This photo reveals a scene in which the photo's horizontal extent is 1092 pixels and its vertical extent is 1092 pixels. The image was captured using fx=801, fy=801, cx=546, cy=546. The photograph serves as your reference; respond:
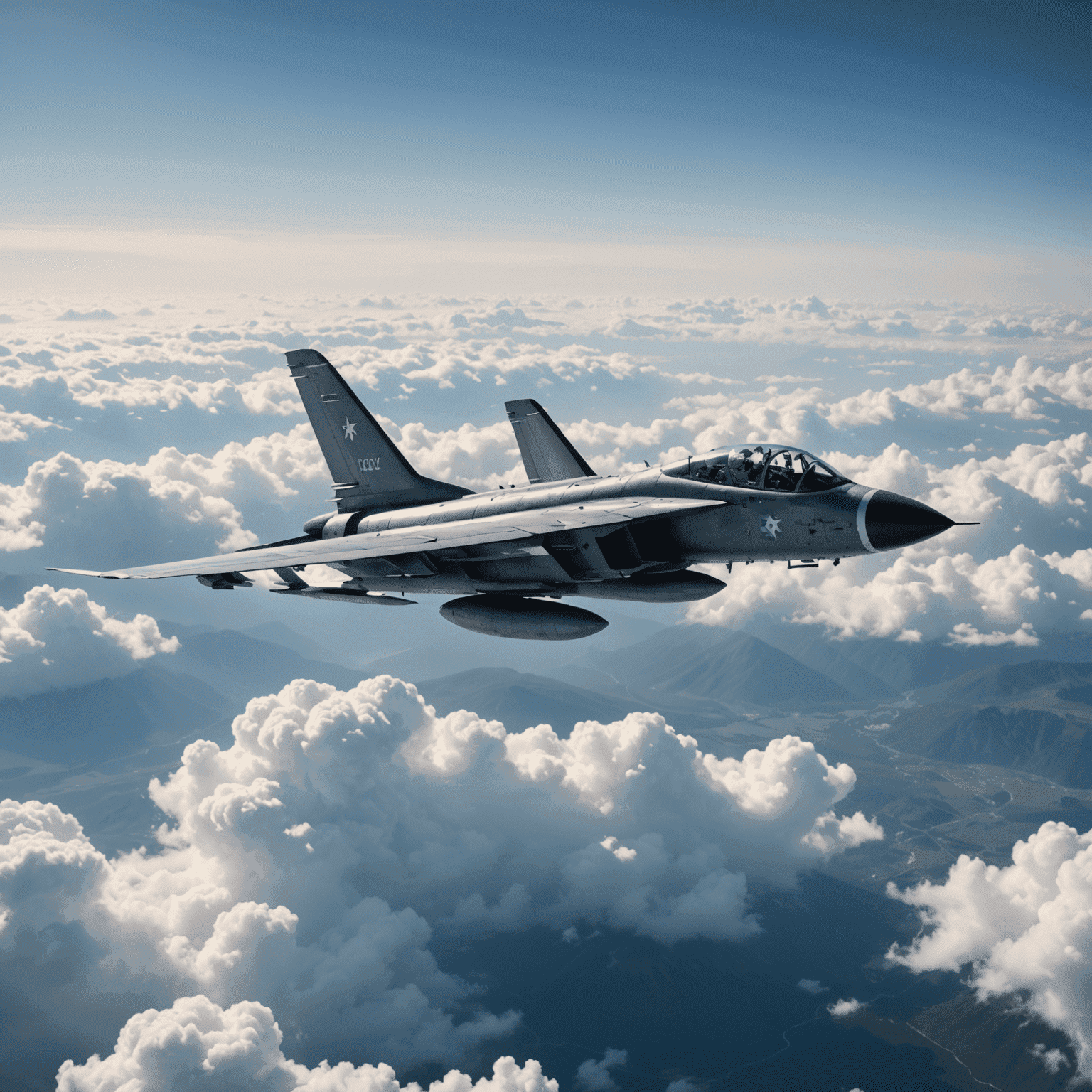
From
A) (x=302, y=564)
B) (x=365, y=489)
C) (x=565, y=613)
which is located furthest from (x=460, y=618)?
(x=365, y=489)

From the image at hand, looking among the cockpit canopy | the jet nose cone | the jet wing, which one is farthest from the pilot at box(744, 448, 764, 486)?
the jet nose cone

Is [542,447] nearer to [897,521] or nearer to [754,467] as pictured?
[754,467]

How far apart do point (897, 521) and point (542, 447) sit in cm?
1784

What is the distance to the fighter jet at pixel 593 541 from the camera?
66.9 feet

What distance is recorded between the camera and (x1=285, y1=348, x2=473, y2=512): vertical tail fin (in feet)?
101

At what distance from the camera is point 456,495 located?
98.0 ft

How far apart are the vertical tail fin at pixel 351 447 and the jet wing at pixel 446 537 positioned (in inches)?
214

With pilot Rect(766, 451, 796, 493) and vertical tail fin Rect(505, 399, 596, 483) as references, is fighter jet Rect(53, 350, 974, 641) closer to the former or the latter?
pilot Rect(766, 451, 796, 493)

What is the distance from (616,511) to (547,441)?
1288 centimetres

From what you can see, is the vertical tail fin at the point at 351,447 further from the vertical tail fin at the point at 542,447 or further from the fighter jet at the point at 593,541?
the vertical tail fin at the point at 542,447

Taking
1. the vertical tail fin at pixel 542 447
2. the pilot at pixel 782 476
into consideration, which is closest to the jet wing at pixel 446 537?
the pilot at pixel 782 476

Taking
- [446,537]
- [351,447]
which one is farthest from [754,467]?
[351,447]

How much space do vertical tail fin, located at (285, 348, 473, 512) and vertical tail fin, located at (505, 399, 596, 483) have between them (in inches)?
192

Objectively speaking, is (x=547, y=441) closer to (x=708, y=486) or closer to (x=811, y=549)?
(x=708, y=486)
